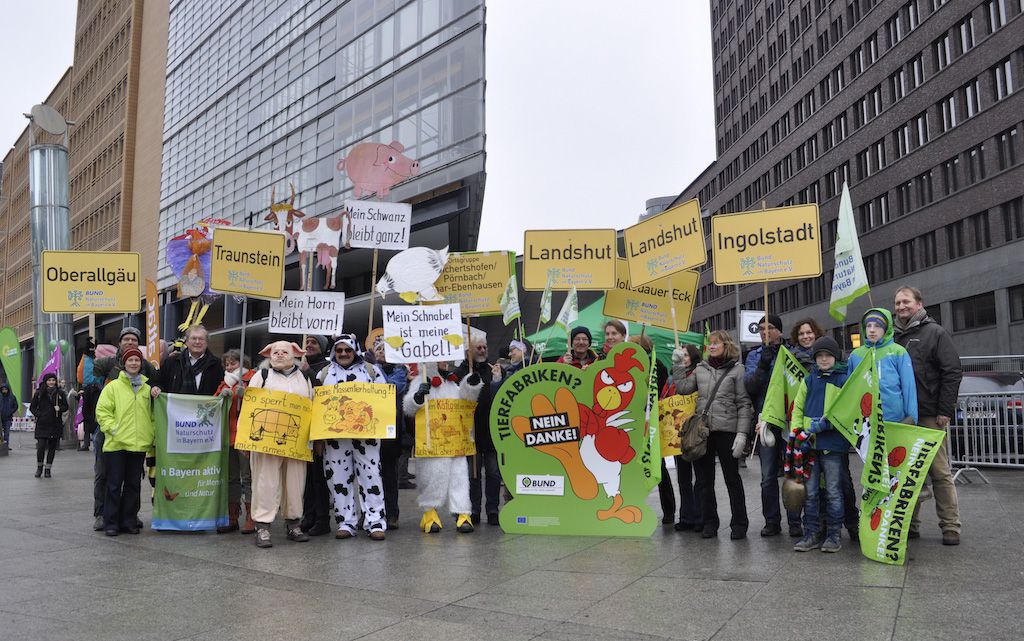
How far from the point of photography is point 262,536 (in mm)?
7754

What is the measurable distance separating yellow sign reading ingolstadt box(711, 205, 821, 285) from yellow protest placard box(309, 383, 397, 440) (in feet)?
12.3

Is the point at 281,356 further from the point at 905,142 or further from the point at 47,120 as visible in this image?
the point at 905,142

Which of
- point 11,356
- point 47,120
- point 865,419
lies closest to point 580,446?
point 865,419

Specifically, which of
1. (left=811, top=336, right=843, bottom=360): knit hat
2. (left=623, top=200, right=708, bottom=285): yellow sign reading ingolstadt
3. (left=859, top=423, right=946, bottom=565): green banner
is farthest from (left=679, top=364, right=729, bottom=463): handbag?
(left=623, top=200, right=708, bottom=285): yellow sign reading ingolstadt

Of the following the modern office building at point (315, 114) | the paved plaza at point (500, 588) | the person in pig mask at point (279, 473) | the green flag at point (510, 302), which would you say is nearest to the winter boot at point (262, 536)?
the person in pig mask at point (279, 473)

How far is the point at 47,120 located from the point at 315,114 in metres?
11.9

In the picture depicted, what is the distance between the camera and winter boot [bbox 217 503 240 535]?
8.67 m

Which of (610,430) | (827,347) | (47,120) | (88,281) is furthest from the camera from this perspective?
(47,120)

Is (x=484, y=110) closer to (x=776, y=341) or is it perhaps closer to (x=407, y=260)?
(x=407, y=260)

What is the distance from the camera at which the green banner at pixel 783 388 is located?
7441 millimetres

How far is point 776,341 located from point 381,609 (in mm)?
4517

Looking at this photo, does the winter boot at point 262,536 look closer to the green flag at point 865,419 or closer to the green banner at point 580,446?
the green banner at point 580,446

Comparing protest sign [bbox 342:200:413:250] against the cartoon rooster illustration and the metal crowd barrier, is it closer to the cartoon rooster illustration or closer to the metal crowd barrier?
the cartoon rooster illustration

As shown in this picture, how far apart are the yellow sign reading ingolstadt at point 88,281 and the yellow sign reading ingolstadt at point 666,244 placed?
6.51m
